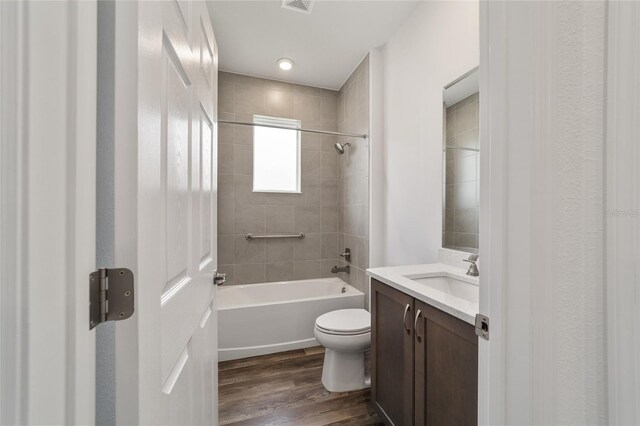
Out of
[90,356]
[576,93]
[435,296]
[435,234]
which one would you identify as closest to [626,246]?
[576,93]

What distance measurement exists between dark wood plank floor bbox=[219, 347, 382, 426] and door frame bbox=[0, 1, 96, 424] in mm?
1460

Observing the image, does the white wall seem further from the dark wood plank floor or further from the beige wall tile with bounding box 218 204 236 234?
the beige wall tile with bounding box 218 204 236 234

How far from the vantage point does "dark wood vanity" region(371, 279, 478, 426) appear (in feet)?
2.95

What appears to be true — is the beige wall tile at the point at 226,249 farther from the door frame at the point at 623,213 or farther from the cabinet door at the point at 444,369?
the door frame at the point at 623,213

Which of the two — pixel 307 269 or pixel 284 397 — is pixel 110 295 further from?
pixel 307 269

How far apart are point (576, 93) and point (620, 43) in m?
0.10

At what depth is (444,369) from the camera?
986mm

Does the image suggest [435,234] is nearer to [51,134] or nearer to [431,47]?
[431,47]

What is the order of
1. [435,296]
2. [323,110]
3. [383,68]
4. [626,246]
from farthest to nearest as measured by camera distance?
[323,110] < [383,68] < [435,296] < [626,246]

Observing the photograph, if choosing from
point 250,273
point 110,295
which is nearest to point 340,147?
point 250,273

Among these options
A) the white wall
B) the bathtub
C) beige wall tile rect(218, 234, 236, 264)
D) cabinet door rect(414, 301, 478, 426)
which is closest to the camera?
cabinet door rect(414, 301, 478, 426)

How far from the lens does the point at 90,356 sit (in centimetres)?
38

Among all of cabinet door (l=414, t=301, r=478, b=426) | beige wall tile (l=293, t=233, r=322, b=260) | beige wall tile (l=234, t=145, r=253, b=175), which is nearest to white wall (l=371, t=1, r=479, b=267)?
cabinet door (l=414, t=301, r=478, b=426)

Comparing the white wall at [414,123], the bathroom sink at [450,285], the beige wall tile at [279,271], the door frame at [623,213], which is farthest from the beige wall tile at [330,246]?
the door frame at [623,213]
